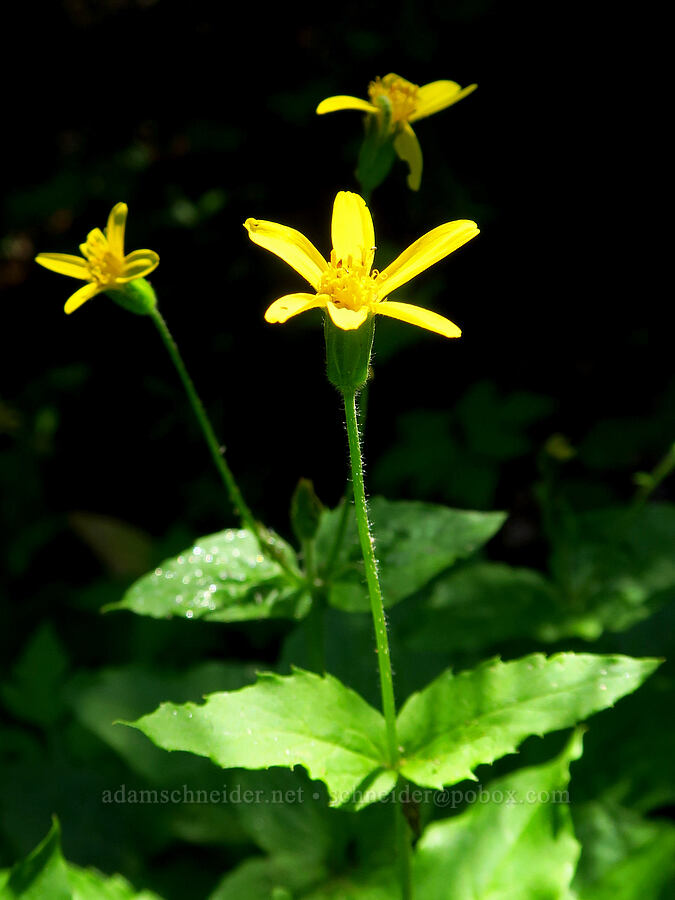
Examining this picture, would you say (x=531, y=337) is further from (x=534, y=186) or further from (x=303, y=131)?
(x=303, y=131)

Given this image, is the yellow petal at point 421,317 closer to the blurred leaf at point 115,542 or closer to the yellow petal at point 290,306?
the yellow petal at point 290,306

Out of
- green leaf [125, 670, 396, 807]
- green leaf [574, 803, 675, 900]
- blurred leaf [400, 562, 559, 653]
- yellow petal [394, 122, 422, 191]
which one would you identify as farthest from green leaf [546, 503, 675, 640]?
yellow petal [394, 122, 422, 191]

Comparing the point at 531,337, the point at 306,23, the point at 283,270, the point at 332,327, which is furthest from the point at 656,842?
the point at 306,23

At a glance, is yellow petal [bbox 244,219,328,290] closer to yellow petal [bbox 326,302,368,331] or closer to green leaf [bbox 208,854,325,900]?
yellow petal [bbox 326,302,368,331]

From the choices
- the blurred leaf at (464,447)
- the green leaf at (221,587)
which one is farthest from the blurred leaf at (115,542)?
the green leaf at (221,587)

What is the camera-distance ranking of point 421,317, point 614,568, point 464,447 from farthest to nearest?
point 464,447 → point 614,568 → point 421,317

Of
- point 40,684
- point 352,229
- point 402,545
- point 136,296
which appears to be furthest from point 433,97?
point 40,684

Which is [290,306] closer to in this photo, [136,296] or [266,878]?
[136,296]
